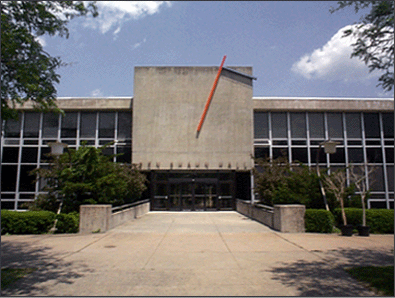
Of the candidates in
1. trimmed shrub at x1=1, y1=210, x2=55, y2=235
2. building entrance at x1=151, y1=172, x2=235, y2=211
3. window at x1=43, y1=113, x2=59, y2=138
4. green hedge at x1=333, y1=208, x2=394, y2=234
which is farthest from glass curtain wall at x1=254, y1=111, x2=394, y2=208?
trimmed shrub at x1=1, y1=210, x2=55, y2=235

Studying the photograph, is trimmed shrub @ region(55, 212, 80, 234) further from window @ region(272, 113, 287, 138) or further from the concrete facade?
window @ region(272, 113, 287, 138)

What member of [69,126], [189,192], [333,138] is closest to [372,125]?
[333,138]

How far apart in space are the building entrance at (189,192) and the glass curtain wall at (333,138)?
4.50 metres

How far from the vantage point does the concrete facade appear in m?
26.8

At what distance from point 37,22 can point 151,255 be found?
253 inches

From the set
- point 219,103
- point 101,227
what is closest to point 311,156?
Result: point 219,103

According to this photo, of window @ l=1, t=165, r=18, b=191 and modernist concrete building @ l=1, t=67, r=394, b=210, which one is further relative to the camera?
modernist concrete building @ l=1, t=67, r=394, b=210

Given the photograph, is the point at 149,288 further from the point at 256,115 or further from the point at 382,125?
the point at 382,125

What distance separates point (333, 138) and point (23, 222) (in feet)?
77.4

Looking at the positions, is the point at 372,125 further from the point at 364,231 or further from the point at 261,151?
the point at 364,231

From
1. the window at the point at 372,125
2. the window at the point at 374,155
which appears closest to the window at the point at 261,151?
the window at the point at 374,155

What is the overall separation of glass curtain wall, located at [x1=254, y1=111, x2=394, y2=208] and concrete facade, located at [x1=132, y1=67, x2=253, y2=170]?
186 cm

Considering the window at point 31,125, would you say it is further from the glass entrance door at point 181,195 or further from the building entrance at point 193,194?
the glass entrance door at point 181,195

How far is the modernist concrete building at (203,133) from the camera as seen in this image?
26828 millimetres
